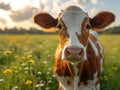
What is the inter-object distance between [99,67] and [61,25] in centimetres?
131

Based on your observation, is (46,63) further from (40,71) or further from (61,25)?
(61,25)

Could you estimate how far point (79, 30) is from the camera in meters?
6.43

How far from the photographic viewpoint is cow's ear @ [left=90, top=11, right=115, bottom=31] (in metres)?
7.09

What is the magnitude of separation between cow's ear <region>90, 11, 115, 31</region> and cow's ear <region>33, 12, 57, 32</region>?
2.06 feet

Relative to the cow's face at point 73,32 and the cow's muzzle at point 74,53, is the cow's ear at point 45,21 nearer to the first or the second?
the cow's face at point 73,32

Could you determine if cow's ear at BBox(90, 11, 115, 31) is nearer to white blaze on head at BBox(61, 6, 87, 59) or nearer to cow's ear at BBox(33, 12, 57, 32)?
white blaze on head at BBox(61, 6, 87, 59)

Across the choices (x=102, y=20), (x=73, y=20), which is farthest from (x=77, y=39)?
(x=102, y=20)

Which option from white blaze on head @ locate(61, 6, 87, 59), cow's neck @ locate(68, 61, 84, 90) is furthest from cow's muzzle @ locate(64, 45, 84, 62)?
cow's neck @ locate(68, 61, 84, 90)

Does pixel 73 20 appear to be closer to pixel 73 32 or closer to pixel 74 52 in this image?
pixel 73 32

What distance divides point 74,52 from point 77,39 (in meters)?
0.39

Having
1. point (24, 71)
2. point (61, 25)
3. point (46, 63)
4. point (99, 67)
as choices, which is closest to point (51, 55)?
point (46, 63)

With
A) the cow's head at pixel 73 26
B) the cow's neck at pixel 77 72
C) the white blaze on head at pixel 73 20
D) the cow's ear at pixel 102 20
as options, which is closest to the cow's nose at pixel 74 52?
the cow's head at pixel 73 26

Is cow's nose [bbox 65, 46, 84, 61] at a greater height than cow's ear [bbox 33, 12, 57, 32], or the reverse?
cow's ear [bbox 33, 12, 57, 32]

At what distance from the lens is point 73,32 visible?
6352mm
